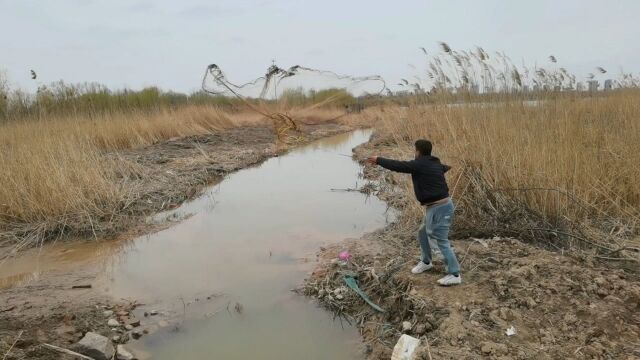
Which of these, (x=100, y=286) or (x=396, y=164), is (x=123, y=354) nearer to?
(x=100, y=286)

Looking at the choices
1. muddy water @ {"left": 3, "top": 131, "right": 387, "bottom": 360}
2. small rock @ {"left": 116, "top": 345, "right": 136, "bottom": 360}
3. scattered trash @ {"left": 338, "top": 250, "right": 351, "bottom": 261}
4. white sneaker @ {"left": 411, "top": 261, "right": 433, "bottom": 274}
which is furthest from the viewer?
scattered trash @ {"left": 338, "top": 250, "right": 351, "bottom": 261}

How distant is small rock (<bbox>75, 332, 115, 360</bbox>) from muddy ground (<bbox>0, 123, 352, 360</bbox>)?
0.33 ft

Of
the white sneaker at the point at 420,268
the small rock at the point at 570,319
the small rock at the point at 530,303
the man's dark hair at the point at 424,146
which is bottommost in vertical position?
the small rock at the point at 570,319

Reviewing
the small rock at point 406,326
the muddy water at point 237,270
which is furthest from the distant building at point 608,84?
the small rock at point 406,326

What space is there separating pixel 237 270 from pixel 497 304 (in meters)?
3.00

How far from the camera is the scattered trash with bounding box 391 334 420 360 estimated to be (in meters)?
3.17

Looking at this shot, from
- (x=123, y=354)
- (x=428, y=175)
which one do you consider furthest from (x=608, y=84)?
(x=123, y=354)

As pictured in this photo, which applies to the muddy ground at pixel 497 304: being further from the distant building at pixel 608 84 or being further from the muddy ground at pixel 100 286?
the distant building at pixel 608 84

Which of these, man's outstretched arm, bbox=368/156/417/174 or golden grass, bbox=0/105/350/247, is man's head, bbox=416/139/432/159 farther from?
golden grass, bbox=0/105/350/247

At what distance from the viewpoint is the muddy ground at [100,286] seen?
375cm

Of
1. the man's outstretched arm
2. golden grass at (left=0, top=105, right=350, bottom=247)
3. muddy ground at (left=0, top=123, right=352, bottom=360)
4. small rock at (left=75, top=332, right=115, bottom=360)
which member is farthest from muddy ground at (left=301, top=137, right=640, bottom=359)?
→ golden grass at (left=0, top=105, right=350, bottom=247)

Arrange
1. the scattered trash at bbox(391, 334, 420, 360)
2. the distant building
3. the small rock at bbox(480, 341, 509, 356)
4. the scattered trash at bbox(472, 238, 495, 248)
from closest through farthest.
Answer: the small rock at bbox(480, 341, 509, 356), the scattered trash at bbox(391, 334, 420, 360), the scattered trash at bbox(472, 238, 495, 248), the distant building

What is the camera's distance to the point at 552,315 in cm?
334

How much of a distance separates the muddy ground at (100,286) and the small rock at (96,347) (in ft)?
0.33
